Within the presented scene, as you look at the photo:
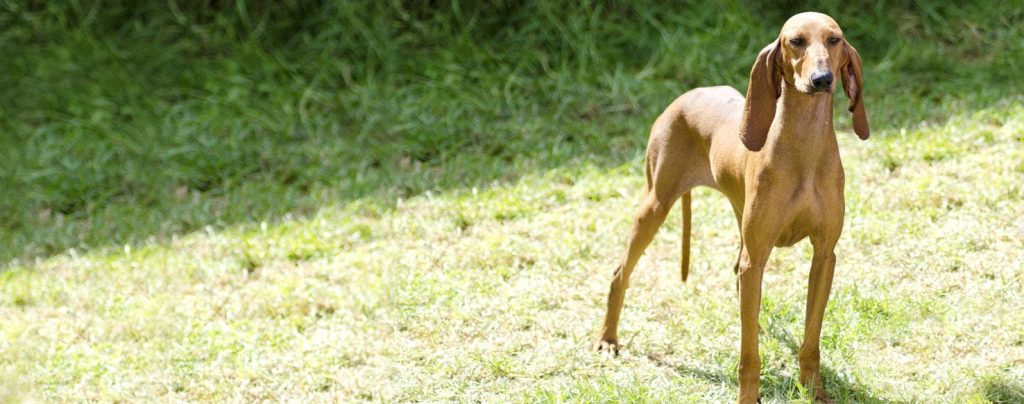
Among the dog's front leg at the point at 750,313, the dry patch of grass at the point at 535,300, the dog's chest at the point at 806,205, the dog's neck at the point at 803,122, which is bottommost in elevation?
the dry patch of grass at the point at 535,300

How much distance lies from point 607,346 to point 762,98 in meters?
1.44

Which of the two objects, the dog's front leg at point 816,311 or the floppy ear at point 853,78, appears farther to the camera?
the dog's front leg at point 816,311

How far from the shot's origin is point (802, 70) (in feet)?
12.6

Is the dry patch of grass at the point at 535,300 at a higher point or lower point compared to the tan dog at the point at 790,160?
lower

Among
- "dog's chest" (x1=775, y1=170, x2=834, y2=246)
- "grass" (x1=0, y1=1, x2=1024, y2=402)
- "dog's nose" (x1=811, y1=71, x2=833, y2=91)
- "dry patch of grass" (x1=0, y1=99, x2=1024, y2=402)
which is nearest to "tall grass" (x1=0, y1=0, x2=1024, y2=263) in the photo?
"grass" (x1=0, y1=1, x2=1024, y2=402)

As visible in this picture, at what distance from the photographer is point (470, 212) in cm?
683

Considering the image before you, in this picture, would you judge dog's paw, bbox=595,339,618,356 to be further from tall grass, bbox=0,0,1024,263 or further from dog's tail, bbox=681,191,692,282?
tall grass, bbox=0,0,1024,263

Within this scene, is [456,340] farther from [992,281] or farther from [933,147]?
[933,147]

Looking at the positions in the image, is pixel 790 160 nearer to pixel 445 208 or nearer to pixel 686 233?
pixel 686 233

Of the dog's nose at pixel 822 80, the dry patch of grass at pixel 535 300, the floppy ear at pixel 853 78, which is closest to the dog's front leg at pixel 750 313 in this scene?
the dry patch of grass at pixel 535 300

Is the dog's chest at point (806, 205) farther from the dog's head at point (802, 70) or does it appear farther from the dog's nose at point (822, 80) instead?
the dog's nose at point (822, 80)

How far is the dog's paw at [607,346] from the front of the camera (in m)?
5.13

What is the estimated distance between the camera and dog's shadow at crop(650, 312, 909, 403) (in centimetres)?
453

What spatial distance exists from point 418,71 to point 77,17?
2.79 m
